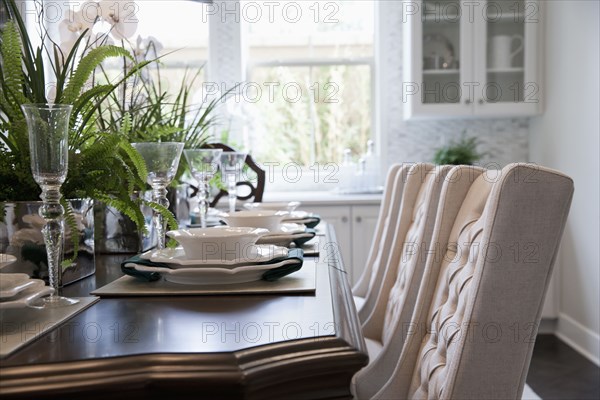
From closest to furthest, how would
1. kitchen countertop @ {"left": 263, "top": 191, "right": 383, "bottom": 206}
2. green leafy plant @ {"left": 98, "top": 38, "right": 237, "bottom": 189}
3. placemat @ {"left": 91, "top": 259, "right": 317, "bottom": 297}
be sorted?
placemat @ {"left": 91, "top": 259, "right": 317, "bottom": 297} → green leafy plant @ {"left": 98, "top": 38, "right": 237, "bottom": 189} → kitchen countertop @ {"left": 263, "top": 191, "right": 383, "bottom": 206}

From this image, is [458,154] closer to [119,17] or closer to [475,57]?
[475,57]

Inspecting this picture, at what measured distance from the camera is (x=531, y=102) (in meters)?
4.18

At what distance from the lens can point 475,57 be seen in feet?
13.6

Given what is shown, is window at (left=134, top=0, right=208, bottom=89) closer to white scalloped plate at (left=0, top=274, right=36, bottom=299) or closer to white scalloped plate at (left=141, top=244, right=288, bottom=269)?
white scalloped plate at (left=141, top=244, right=288, bottom=269)

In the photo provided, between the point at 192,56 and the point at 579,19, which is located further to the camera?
the point at 192,56

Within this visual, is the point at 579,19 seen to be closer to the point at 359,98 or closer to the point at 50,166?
the point at 359,98

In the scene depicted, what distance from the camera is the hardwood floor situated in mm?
2891

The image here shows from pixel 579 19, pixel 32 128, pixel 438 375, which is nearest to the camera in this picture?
pixel 32 128

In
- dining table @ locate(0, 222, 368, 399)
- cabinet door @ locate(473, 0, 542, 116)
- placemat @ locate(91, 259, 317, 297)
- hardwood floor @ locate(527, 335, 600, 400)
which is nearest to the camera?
dining table @ locate(0, 222, 368, 399)

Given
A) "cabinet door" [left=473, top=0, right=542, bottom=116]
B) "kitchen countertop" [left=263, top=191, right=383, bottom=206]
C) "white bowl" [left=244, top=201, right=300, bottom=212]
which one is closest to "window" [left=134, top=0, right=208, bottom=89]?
"kitchen countertop" [left=263, top=191, right=383, bottom=206]

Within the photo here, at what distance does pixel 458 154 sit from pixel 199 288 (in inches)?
130

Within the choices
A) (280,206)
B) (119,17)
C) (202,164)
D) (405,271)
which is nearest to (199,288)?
(405,271)

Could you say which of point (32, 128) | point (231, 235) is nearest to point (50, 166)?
point (32, 128)

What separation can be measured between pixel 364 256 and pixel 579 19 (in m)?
1.75
